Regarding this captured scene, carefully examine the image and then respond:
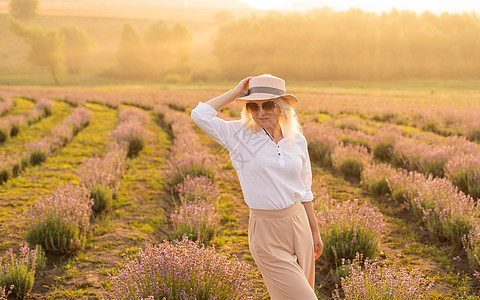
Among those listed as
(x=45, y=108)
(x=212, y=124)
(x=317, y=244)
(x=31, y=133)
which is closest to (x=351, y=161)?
(x=317, y=244)

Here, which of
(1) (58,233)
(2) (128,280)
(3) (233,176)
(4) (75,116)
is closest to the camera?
(2) (128,280)

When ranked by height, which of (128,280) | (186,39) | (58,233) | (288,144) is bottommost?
(58,233)

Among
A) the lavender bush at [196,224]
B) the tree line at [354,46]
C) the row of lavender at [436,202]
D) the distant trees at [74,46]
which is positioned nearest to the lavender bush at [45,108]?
the lavender bush at [196,224]

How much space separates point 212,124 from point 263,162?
1.52 feet

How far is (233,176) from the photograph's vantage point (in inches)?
313

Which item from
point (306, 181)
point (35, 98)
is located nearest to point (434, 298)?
point (306, 181)

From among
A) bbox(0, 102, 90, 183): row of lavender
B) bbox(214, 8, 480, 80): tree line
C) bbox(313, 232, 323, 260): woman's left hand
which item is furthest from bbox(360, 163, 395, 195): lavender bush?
bbox(214, 8, 480, 80): tree line

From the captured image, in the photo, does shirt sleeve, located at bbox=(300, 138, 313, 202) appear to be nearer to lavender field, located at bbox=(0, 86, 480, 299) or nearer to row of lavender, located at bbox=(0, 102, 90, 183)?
lavender field, located at bbox=(0, 86, 480, 299)

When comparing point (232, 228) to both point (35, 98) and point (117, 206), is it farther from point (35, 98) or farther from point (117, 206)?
point (35, 98)

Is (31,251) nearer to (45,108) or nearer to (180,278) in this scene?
(180,278)

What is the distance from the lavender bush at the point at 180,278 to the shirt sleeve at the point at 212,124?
902mm

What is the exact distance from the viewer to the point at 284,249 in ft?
7.92

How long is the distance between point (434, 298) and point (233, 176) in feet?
16.5

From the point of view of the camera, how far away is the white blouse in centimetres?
244
